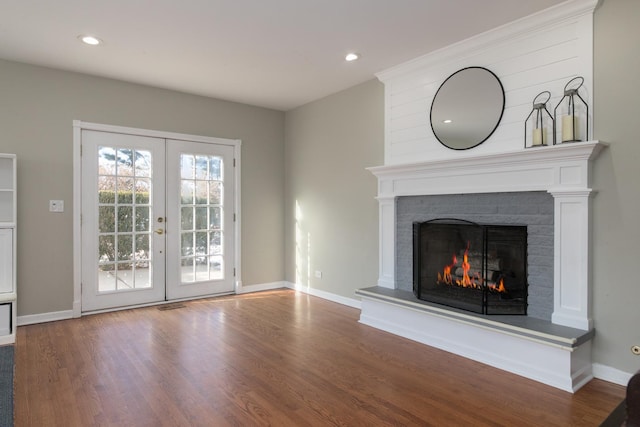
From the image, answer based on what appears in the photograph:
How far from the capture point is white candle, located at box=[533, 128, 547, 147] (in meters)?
2.91

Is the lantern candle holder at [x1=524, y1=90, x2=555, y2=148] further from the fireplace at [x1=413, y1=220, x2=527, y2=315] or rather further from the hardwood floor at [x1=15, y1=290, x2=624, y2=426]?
the hardwood floor at [x1=15, y1=290, x2=624, y2=426]

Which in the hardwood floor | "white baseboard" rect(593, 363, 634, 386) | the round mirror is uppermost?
the round mirror

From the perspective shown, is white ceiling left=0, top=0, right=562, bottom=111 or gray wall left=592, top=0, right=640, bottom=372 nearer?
gray wall left=592, top=0, right=640, bottom=372

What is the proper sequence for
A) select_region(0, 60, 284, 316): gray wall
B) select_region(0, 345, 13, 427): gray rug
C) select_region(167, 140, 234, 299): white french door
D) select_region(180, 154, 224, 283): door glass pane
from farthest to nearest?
1. select_region(180, 154, 224, 283): door glass pane
2. select_region(167, 140, 234, 299): white french door
3. select_region(0, 60, 284, 316): gray wall
4. select_region(0, 345, 13, 427): gray rug

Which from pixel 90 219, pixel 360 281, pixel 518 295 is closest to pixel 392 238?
pixel 360 281

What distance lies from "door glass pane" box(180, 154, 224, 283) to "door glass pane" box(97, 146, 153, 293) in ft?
1.40

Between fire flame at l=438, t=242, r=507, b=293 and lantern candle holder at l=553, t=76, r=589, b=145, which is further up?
lantern candle holder at l=553, t=76, r=589, b=145

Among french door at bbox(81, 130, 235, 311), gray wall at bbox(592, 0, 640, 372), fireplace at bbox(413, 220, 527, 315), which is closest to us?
gray wall at bbox(592, 0, 640, 372)

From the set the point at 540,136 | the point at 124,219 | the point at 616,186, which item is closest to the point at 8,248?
the point at 124,219

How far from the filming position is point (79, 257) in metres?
4.20

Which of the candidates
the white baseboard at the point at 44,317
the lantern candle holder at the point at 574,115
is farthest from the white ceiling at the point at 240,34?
the white baseboard at the point at 44,317

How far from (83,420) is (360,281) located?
3.03m

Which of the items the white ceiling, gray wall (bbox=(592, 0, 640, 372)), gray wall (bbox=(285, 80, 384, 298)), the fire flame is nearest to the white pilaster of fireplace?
gray wall (bbox=(592, 0, 640, 372))

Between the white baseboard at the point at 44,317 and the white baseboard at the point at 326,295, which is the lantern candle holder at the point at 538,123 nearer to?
the white baseboard at the point at 326,295
